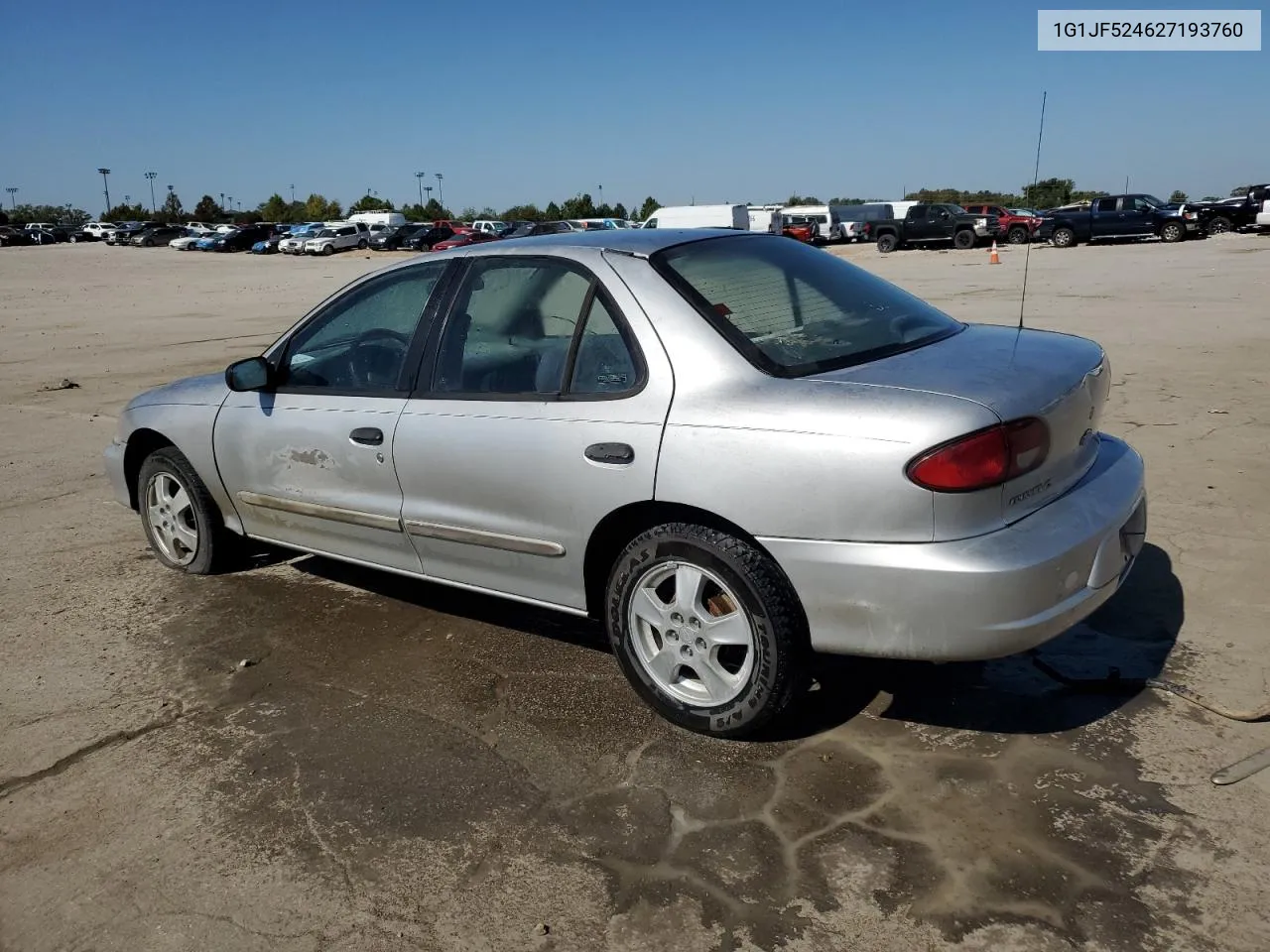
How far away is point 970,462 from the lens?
2811 mm

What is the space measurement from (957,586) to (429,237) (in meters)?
48.8

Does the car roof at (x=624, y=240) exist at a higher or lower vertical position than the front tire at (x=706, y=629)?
higher

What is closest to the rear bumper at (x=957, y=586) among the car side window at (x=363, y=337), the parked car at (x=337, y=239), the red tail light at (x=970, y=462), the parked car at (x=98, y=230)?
the red tail light at (x=970, y=462)

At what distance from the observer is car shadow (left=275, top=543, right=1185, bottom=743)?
344 centimetres

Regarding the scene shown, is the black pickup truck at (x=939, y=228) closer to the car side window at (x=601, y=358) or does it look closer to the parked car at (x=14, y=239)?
the car side window at (x=601, y=358)

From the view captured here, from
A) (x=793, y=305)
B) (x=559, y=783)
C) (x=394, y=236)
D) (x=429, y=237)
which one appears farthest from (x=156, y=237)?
(x=559, y=783)

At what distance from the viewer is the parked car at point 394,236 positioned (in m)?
52.0

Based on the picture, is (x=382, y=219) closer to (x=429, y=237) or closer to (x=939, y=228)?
(x=429, y=237)

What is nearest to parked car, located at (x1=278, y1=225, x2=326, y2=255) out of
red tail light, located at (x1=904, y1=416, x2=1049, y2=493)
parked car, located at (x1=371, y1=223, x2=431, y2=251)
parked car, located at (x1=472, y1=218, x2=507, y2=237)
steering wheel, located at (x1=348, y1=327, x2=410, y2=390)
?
parked car, located at (x1=371, y1=223, x2=431, y2=251)

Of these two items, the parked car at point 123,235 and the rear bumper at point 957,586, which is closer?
the rear bumper at point 957,586

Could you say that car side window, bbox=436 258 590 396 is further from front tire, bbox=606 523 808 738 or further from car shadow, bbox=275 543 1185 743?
car shadow, bbox=275 543 1185 743

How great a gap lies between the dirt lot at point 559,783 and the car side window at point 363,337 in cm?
105

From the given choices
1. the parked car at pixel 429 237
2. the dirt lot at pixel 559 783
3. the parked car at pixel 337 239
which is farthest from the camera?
the parked car at pixel 337 239

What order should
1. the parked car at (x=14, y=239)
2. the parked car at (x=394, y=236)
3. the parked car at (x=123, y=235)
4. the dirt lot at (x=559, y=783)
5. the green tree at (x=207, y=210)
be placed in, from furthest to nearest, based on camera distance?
the green tree at (x=207, y=210) → the parked car at (x=14, y=239) → the parked car at (x=123, y=235) → the parked car at (x=394, y=236) → the dirt lot at (x=559, y=783)
